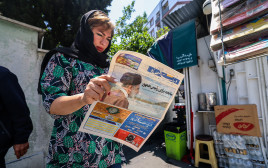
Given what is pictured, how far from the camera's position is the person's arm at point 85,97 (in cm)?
60

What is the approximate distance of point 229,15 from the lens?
1345mm

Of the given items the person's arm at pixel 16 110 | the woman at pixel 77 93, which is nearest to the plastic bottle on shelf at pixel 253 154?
the woman at pixel 77 93

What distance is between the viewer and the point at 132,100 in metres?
0.73

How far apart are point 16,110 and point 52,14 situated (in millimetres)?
4197

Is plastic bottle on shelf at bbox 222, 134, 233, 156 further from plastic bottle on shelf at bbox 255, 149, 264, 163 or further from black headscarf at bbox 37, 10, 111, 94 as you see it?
black headscarf at bbox 37, 10, 111, 94

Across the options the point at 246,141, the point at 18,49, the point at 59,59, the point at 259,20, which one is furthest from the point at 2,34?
the point at 246,141

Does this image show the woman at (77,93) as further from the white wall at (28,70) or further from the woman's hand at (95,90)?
the white wall at (28,70)

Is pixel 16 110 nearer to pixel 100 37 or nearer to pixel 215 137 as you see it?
pixel 100 37

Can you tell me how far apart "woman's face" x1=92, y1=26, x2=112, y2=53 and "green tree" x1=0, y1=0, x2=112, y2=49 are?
3.99 metres

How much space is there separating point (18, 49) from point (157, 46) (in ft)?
10.2

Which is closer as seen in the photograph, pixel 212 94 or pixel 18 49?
pixel 18 49

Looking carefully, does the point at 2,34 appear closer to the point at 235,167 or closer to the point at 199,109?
the point at 199,109

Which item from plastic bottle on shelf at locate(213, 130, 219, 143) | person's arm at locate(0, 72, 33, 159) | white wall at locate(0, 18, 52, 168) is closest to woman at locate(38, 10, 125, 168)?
person's arm at locate(0, 72, 33, 159)

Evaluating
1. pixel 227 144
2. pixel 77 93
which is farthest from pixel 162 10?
pixel 77 93
